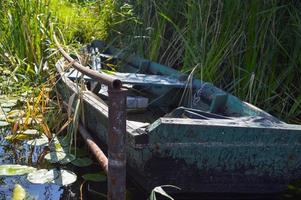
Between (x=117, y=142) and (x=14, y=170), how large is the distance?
4.07 ft

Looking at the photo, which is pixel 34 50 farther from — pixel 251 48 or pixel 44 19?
pixel 251 48

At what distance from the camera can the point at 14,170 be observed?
3090 mm

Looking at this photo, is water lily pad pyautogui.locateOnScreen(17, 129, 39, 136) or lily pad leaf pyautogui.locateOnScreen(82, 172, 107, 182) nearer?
lily pad leaf pyautogui.locateOnScreen(82, 172, 107, 182)

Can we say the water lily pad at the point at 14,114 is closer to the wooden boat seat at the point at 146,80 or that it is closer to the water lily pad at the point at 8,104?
the water lily pad at the point at 8,104

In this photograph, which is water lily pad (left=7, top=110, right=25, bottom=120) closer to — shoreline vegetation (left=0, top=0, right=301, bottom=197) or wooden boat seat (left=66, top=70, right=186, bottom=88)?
shoreline vegetation (left=0, top=0, right=301, bottom=197)

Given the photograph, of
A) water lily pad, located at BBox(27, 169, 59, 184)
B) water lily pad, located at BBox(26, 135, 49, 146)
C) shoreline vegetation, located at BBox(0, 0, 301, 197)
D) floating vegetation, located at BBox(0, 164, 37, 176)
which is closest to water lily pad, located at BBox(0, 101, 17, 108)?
shoreline vegetation, located at BBox(0, 0, 301, 197)

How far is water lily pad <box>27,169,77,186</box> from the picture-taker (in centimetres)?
294

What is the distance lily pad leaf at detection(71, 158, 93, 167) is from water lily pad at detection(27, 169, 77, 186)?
0.17m

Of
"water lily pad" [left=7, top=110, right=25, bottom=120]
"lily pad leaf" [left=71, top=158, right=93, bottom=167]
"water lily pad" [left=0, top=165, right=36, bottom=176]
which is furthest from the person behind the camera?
"water lily pad" [left=7, top=110, right=25, bottom=120]

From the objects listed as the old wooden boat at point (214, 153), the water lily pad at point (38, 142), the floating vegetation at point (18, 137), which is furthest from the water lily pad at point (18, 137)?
the old wooden boat at point (214, 153)

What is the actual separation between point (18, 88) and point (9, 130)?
78 centimetres

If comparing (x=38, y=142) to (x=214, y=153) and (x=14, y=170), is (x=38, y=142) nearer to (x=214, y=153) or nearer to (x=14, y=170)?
(x=14, y=170)

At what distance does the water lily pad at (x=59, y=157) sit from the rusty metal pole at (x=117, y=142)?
1124 mm

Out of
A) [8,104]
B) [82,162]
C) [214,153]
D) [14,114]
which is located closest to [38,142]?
[82,162]
